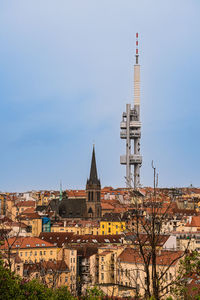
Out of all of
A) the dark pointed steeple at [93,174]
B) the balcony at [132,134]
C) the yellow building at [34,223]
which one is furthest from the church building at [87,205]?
the yellow building at [34,223]

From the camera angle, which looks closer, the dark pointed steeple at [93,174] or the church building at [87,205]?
the church building at [87,205]

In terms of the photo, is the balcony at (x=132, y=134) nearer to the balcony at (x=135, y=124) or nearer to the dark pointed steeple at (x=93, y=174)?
the balcony at (x=135, y=124)

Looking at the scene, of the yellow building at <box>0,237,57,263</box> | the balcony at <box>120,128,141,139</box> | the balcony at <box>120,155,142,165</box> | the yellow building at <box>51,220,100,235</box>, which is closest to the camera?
the yellow building at <box>0,237,57,263</box>

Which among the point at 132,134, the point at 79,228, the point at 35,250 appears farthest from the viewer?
the point at 132,134

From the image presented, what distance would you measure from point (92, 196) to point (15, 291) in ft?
335

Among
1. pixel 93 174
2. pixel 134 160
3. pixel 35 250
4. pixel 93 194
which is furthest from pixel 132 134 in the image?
pixel 35 250

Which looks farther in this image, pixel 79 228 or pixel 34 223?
pixel 34 223

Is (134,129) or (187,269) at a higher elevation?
(134,129)

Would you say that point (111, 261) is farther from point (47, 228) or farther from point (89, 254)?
point (47, 228)

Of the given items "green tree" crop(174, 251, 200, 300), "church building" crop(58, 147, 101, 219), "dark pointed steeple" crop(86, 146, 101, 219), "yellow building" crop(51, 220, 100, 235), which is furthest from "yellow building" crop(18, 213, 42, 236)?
"green tree" crop(174, 251, 200, 300)

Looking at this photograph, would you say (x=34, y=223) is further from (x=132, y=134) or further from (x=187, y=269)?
(x=187, y=269)

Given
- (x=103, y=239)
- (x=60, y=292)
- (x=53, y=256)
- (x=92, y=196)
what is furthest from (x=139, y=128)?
(x=60, y=292)

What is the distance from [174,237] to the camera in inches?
2116

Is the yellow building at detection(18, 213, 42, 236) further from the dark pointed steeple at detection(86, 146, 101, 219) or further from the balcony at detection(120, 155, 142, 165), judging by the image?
the balcony at detection(120, 155, 142, 165)
